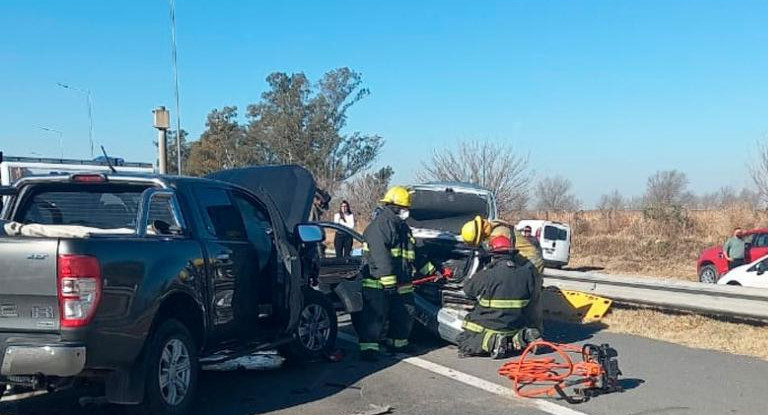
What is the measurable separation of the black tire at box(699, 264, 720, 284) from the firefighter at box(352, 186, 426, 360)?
13.6 meters

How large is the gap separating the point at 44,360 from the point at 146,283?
32.9 inches

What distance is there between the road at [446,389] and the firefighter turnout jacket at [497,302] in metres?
0.26

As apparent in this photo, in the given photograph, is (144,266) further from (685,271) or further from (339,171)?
(339,171)

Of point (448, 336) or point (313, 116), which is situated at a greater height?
point (313, 116)

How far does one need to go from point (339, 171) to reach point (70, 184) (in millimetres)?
37182

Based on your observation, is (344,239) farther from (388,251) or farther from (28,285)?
(28,285)

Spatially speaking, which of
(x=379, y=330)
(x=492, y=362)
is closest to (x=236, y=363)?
(x=379, y=330)

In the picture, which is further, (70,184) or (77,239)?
(70,184)

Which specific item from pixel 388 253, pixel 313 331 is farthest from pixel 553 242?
pixel 313 331

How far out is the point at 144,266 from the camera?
572 cm

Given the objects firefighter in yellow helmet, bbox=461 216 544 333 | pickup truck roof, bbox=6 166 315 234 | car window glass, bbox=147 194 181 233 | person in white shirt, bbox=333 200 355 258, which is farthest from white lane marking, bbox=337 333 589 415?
person in white shirt, bbox=333 200 355 258

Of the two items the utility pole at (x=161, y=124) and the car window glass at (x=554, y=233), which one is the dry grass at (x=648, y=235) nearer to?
the car window glass at (x=554, y=233)

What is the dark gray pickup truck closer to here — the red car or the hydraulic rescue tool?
the hydraulic rescue tool

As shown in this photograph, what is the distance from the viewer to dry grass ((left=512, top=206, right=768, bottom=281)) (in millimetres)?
28328
